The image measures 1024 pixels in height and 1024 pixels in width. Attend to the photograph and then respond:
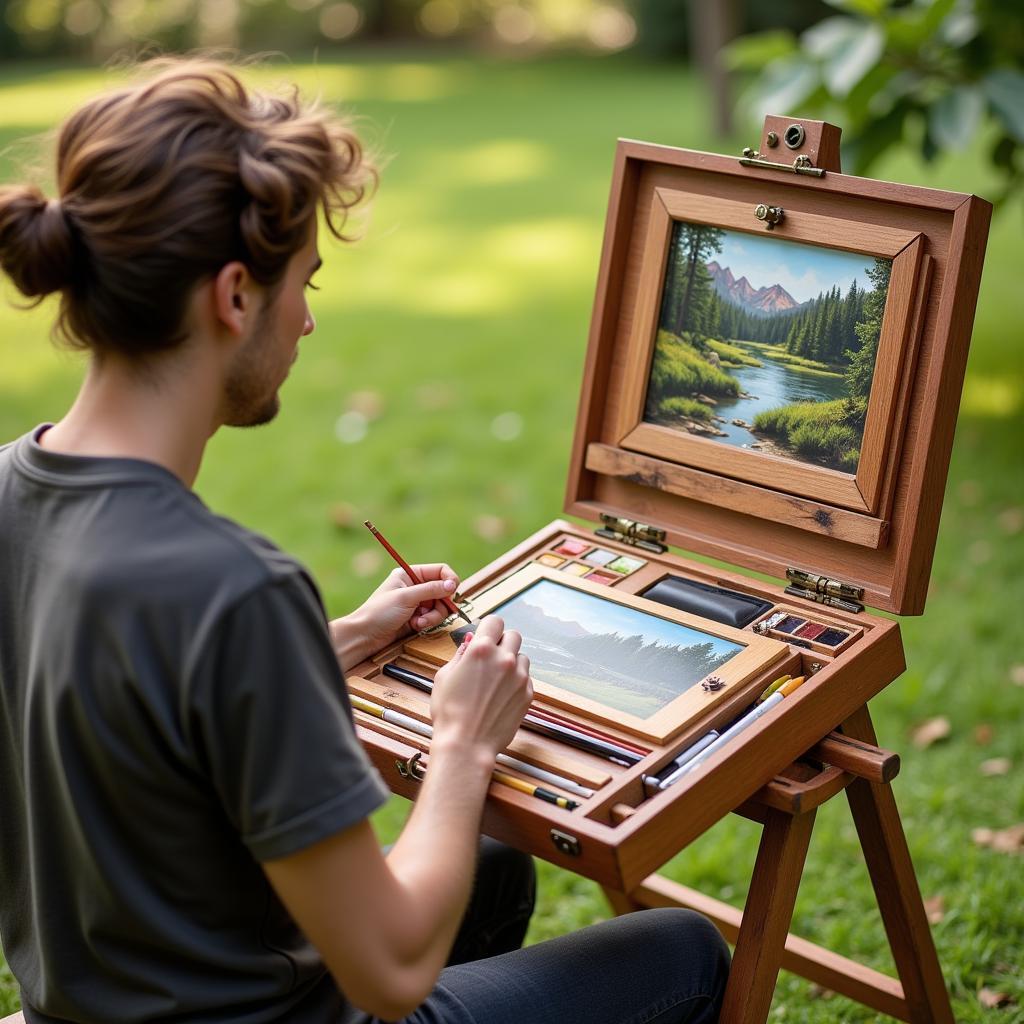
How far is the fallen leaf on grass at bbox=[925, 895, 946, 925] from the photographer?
276cm

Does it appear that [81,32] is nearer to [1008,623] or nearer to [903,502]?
[1008,623]

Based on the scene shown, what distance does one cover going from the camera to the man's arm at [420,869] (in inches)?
52.4

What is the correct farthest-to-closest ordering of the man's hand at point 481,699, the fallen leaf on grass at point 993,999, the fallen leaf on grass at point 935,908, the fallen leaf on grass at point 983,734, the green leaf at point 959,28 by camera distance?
the green leaf at point 959,28
the fallen leaf on grass at point 983,734
the fallen leaf on grass at point 935,908
the fallen leaf on grass at point 993,999
the man's hand at point 481,699

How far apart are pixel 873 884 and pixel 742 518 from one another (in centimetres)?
61

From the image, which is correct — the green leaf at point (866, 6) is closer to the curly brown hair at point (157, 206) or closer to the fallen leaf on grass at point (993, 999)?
the fallen leaf on grass at point (993, 999)

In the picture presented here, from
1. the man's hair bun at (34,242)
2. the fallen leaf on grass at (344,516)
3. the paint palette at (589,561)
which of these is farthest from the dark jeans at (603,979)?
the fallen leaf on grass at (344,516)

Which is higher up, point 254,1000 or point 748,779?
point 748,779

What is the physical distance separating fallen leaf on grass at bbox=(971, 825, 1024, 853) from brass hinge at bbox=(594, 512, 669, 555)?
1.30m

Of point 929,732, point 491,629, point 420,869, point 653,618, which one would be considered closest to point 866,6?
point 929,732

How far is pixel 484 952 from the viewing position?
7.10ft

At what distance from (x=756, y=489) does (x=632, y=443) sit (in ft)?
0.82

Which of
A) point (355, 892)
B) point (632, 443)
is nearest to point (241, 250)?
point (355, 892)

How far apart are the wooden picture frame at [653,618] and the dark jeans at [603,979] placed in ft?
0.91

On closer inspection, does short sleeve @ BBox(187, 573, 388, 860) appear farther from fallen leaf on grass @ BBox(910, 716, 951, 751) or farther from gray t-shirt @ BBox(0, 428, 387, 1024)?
fallen leaf on grass @ BBox(910, 716, 951, 751)
